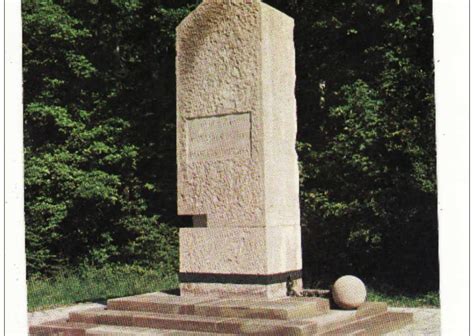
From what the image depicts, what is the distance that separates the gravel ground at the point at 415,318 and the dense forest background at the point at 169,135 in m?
2.30

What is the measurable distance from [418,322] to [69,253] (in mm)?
8684

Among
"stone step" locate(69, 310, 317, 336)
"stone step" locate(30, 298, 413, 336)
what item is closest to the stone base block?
"stone step" locate(30, 298, 413, 336)

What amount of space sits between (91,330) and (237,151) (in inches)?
94.0

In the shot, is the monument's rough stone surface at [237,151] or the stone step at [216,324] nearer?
the stone step at [216,324]

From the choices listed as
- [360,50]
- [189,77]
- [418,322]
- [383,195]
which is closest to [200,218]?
[189,77]

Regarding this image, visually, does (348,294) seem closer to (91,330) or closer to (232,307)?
(232,307)

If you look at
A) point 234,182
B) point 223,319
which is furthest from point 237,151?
point 223,319

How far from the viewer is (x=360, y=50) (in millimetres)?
13672

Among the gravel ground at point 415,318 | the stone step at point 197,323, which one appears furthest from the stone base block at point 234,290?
the gravel ground at point 415,318

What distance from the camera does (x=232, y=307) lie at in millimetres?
7445

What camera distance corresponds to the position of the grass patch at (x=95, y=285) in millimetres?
11883

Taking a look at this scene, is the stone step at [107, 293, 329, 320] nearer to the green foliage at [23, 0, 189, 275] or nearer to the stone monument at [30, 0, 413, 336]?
the stone monument at [30, 0, 413, 336]

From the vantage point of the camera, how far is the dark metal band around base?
8.02 metres

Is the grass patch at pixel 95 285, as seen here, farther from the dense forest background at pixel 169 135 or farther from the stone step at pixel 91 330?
the stone step at pixel 91 330
